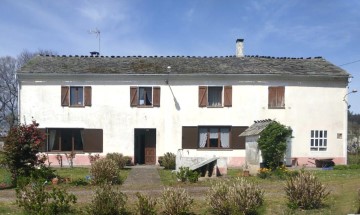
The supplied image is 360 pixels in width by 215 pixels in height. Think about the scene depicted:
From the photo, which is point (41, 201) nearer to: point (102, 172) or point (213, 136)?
point (102, 172)

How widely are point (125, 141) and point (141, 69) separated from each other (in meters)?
4.58

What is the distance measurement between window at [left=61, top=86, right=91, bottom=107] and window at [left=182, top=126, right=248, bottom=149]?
20.3 feet

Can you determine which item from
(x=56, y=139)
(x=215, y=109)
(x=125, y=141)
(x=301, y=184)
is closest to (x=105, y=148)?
(x=125, y=141)

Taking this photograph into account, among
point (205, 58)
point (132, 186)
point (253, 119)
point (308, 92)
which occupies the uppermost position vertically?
point (205, 58)

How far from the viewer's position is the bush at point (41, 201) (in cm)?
1070

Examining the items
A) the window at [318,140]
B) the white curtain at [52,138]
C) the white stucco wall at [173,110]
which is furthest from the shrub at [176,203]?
the window at [318,140]

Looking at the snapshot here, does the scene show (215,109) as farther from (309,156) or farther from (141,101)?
(309,156)

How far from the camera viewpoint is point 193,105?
87.7ft

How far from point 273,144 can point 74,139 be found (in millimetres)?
13310

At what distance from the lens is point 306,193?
11.1m

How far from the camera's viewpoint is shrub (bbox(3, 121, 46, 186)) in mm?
16016

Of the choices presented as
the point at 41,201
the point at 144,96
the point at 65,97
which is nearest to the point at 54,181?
the point at 41,201

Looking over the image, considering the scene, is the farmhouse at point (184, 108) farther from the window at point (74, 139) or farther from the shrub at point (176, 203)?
the shrub at point (176, 203)

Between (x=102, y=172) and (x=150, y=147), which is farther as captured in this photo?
(x=150, y=147)
